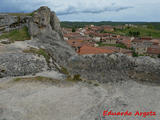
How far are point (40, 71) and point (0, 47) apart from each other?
7190 mm

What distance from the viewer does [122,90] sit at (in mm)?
12508

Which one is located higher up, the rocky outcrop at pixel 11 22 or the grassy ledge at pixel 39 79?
the rocky outcrop at pixel 11 22

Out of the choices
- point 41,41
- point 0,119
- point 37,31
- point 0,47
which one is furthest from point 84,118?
point 37,31

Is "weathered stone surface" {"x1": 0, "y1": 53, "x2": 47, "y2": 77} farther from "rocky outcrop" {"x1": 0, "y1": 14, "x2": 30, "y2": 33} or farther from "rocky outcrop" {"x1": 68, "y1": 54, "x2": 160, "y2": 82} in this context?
"rocky outcrop" {"x1": 0, "y1": 14, "x2": 30, "y2": 33}

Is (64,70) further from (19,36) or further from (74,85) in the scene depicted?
(19,36)

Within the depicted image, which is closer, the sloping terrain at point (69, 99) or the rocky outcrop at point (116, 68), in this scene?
the sloping terrain at point (69, 99)

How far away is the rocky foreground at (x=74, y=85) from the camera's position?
28.8 feet

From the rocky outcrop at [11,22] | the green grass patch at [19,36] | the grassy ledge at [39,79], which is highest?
the rocky outcrop at [11,22]

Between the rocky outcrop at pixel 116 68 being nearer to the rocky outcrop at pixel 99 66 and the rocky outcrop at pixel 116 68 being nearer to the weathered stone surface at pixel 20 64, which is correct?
the rocky outcrop at pixel 99 66

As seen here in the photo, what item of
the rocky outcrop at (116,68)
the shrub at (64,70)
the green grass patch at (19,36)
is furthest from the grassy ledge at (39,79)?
the green grass patch at (19,36)

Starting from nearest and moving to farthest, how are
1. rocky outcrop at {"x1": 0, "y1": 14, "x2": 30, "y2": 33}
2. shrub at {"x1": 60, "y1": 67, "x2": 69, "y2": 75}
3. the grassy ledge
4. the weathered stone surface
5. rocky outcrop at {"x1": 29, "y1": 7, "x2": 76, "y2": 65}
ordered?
the grassy ledge → the weathered stone surface → shrub at {"x1": 60, "y1": 67, "x2": 69, "y2": 75} → rocky outcrop at {"x1": 29, "y1": 7, "x2": 76, "y2": 65} → rocky outcrop at {"x1": 0, "y1": 14, "x2": 30, "y2": 33}

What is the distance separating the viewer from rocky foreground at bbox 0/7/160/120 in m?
8.77

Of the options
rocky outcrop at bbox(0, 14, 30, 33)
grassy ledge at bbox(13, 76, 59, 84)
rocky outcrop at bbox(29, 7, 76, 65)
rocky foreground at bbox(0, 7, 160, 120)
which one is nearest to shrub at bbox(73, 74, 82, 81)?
rocky foreground at bbox(0, 7, 160, 120)

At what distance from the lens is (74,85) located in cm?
1292
